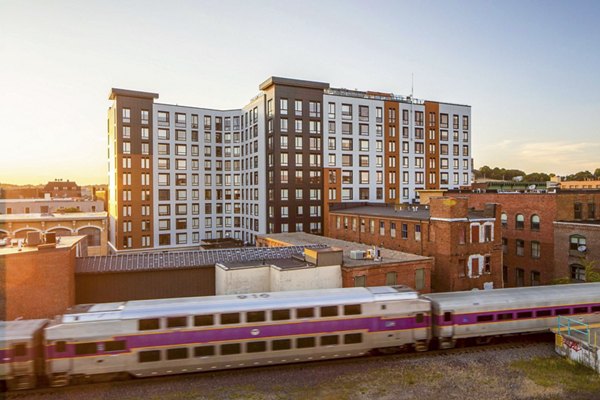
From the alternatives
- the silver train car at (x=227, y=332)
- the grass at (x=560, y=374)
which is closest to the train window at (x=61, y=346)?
the silver train car at (x=227, y=332)

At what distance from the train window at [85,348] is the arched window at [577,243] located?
45.2 metres

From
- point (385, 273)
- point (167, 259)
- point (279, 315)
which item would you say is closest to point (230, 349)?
point (279, 315)

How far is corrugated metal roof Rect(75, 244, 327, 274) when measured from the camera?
102 ft

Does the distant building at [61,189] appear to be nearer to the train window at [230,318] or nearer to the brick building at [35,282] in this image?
the brick building at [35,282]

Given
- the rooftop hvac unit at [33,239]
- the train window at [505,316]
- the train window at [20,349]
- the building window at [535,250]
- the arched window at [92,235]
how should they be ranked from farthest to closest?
the arched window at [92,235], the building window at [535,250], the rooftop hvac unit at [33,239], the train window at [505,316], the train window at [20,349]

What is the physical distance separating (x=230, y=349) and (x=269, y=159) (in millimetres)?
50782

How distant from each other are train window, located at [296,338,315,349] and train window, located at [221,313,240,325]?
3.38 meters

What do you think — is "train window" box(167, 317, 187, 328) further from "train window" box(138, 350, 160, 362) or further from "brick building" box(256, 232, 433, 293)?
"brick building" box(256, 232, 433, 293)

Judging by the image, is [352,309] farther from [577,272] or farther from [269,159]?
[269,159]

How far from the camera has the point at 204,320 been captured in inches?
800

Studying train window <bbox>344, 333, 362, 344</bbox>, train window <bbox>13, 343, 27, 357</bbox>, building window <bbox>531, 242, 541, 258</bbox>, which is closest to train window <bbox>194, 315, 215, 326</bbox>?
train window <bbox>344, 333, 362, 344</bbox>

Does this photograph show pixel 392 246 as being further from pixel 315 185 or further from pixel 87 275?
pixel 87 275

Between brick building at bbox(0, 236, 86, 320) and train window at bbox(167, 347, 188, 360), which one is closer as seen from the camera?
train window at bbox(167, 347, 188, 360)

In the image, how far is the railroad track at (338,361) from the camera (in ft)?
62.3
